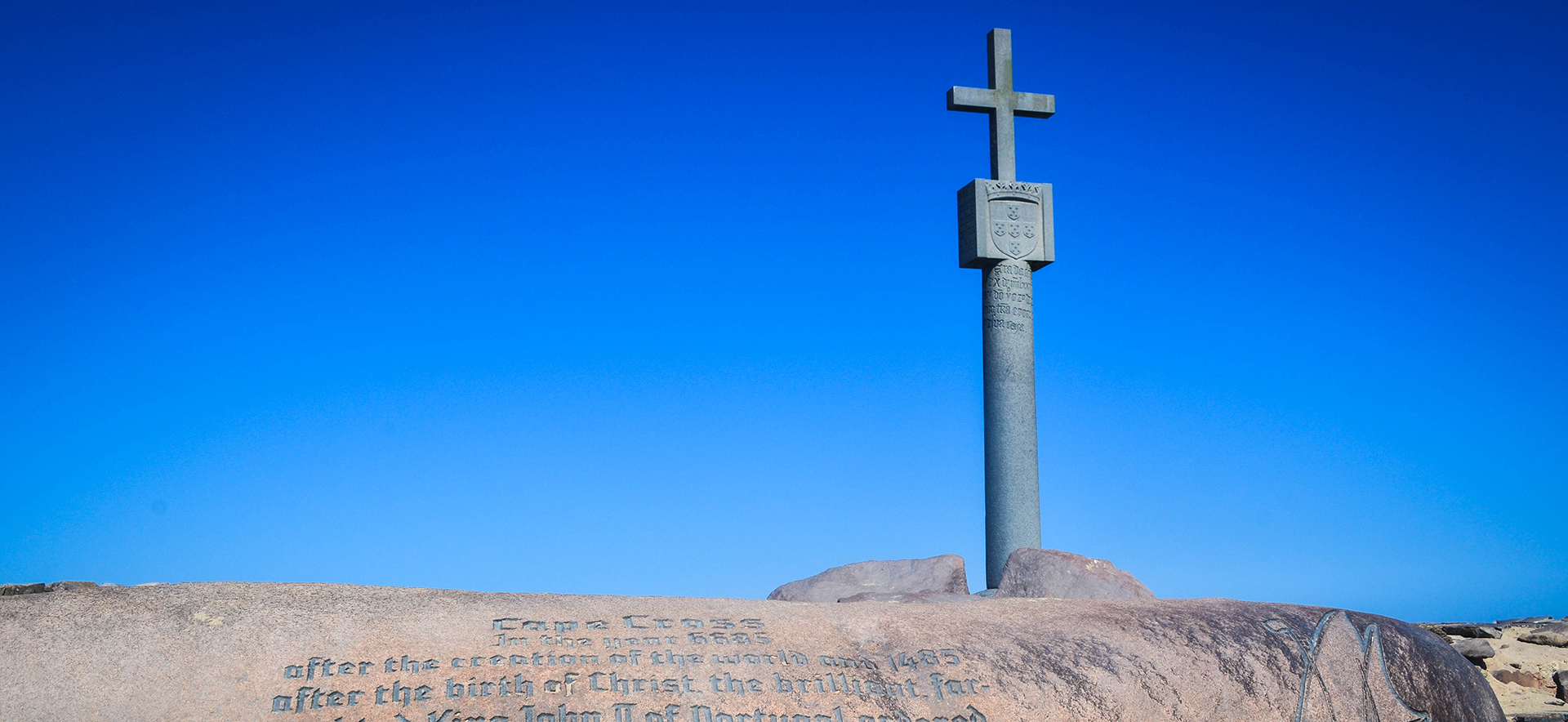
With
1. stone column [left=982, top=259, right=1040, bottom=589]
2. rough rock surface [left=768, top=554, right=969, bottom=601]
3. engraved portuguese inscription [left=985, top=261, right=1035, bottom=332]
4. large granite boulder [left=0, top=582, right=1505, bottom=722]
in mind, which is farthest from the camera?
engraved portuguese inscription [left=985, top=261, right=1035, bottom=332]

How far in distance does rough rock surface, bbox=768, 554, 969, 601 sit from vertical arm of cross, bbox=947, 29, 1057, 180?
4.02m

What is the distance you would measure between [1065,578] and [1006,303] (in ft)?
Result: 11.5

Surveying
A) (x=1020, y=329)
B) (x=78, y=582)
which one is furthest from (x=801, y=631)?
(x=1020, y=329)

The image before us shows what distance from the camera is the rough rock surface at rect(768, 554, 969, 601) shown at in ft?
25.0

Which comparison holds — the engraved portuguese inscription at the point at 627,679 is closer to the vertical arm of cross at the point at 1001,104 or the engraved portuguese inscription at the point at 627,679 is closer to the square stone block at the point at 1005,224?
the square stone block at the point at 1005,224

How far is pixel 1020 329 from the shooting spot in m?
9.92

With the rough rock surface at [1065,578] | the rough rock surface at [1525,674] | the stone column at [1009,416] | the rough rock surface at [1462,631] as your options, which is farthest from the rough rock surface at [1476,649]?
the stone column at [1009,416]

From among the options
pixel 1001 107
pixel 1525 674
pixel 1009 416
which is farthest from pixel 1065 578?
pixel 1001 107

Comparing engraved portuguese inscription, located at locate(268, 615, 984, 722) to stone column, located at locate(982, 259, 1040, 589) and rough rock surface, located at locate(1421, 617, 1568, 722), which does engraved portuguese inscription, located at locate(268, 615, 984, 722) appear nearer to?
rough rock surface, located at locate(1421, 617, 1568, 722)

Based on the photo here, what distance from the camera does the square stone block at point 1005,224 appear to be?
1001 centimetres

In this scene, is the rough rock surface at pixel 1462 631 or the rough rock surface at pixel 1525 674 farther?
the rough rock surface at pixel 1462 631

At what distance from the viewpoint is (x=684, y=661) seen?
4.05 meters

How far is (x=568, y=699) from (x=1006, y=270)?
7.04 metres

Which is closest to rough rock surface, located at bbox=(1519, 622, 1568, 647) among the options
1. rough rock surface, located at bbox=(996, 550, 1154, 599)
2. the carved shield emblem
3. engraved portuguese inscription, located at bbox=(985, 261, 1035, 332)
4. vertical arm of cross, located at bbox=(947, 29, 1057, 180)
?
rough rock surface, located at bbox=(996, 550, 1154, 599)
